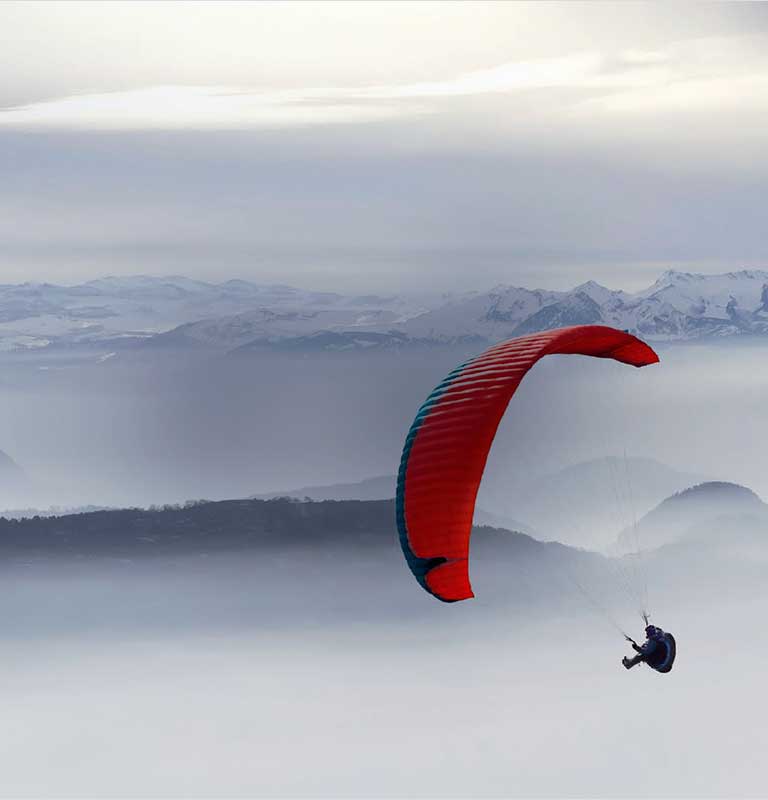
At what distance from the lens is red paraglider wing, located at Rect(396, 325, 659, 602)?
71.2ft

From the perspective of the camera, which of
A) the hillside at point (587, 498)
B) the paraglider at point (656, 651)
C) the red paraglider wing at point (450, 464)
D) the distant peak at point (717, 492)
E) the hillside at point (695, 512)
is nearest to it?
the paraglider at point (656, 651)

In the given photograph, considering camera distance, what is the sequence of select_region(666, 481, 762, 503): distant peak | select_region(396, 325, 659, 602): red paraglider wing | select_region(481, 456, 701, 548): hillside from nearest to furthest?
select_region(396, 325, 659, 602): red paraglider wing, select_region(666, 481, 762, 503): distant peak, select_region(481, 456, 701, 548): hillside

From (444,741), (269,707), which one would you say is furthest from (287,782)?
(269,707)

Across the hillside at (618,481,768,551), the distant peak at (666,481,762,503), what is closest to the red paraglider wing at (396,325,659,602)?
the hillside at (618,481,768,551)

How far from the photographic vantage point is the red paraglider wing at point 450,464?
71.2 feet

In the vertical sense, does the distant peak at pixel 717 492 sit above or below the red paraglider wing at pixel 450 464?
below

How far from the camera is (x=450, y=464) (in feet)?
71.3

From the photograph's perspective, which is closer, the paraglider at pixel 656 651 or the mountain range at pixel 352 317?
the paraglider at pixel 656 651

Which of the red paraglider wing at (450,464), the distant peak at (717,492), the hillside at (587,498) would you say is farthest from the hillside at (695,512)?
the red paraglider wing at (450,464)

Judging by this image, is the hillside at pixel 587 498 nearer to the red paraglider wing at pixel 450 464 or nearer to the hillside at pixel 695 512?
the hillside at pixel 695 512

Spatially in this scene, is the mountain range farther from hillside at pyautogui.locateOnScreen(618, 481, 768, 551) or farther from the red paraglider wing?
the red paraglider wing

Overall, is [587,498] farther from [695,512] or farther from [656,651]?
[656,651]

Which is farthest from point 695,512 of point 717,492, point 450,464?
point 450,464

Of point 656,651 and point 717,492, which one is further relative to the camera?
point 717,492
